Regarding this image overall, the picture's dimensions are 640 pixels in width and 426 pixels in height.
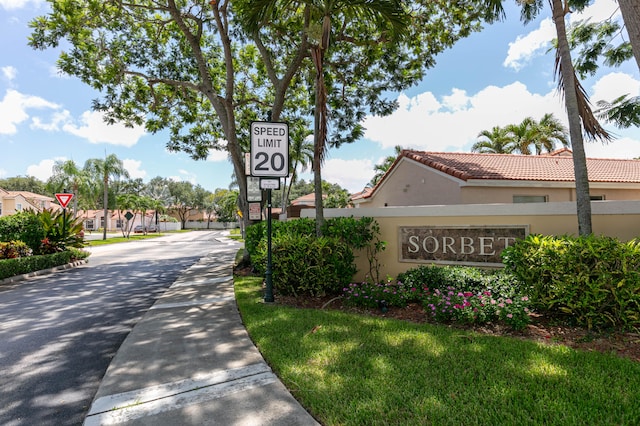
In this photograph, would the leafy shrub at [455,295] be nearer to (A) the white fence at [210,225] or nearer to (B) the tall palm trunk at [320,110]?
(B) the tall palm trunk at [320,110]

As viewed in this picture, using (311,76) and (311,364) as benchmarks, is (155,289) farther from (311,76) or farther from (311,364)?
(311,76)

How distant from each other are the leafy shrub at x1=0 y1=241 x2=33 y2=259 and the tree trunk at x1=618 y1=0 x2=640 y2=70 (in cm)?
1601

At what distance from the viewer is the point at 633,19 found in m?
3.97

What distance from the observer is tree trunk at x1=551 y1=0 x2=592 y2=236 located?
5062 millimetres

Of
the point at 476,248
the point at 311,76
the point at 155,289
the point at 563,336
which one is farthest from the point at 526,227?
the point at 311,76

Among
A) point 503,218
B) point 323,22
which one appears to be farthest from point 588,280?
point 323,22

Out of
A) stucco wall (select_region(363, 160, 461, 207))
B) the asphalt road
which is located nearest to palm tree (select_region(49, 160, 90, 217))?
the asphalt road

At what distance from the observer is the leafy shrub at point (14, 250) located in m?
10.7

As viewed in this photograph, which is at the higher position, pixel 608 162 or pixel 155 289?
pixel 608 162

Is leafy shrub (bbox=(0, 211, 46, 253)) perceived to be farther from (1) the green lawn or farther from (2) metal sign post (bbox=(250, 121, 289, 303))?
(1) the green lawn

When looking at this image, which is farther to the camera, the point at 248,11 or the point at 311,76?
the point at 311,76

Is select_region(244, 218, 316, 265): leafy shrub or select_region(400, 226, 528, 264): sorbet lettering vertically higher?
select_region(244, 218, 316, 265): leafy shrub

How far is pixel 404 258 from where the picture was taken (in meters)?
7.02

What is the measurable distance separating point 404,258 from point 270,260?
284 centimetres
